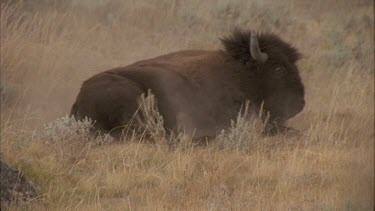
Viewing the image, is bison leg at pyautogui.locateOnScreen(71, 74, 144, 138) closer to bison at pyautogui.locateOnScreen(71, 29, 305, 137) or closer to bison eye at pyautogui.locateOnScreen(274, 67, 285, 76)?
bison at pyautogui.locateOnScreen(71, 29, 305, 137)

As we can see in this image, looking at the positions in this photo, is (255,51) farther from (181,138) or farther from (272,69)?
(181,138)

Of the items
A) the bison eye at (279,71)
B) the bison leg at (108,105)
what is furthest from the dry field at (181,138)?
the bison eye at (279,71)

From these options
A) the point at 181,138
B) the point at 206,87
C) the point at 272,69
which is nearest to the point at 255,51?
the point at 272,69

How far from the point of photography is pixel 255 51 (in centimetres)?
937

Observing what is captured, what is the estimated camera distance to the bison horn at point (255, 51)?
9297 mm

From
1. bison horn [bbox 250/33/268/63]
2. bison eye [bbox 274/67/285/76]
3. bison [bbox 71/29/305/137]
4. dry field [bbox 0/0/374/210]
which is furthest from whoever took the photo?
bison eye [bbox 274/67/285/76]

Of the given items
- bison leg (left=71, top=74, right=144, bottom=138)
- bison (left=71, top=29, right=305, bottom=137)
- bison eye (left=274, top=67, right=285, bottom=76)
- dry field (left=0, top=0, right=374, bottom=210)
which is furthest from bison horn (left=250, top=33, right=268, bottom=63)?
bison leg (left=71, top=74, right=144, bottom=138)

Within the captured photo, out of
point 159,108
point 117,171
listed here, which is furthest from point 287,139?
point 117,171

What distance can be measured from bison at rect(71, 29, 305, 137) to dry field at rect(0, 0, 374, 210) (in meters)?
0.48

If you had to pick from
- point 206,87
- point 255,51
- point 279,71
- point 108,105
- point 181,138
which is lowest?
point 181,138

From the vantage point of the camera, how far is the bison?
28.0ft

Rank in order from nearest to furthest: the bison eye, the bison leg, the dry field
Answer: the dry field
the bison leg
the bison eye

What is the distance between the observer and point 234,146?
7883mm

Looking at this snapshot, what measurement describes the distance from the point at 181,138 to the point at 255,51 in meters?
2.05
